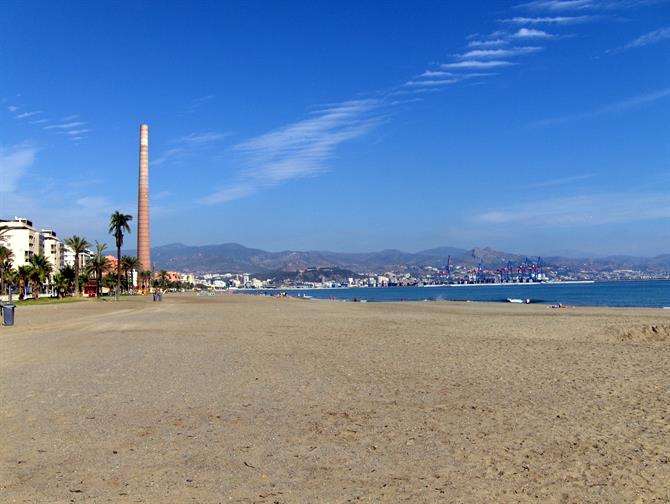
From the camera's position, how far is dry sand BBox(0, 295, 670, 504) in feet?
19.2

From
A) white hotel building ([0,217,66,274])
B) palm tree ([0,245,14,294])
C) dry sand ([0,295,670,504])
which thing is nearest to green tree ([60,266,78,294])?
palm tree ([0,245,14,294])

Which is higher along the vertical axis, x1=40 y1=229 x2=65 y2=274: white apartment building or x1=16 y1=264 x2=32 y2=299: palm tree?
x1=40 y1=229 x2=65 y2=274: white apartment building

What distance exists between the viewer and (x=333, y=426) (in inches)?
327

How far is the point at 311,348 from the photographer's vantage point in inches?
715

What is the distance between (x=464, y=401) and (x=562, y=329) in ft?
62.3

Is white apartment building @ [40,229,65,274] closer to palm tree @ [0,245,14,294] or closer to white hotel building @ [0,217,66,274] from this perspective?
white hotel building @ [0,217,66,274]

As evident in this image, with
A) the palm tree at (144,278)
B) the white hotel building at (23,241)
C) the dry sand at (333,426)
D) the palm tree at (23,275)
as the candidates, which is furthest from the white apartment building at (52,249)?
the dry sand at (333,426)

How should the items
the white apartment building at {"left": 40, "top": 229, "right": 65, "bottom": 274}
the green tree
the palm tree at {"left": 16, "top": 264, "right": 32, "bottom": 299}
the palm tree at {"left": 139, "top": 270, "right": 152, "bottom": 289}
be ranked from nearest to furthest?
the palm tree at {"left": 16, "top": 264, "right": 32, "bottom": 299}
the green tree
the palm tree at {"left": 139, "top": 270, "right": 152, "bottom": 289}
the white apartment building at {"left": 40, "top": 229, "right": 65, "bottom": 274}

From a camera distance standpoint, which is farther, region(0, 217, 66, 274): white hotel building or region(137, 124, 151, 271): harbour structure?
region(0, 217, 66, 274): white hotel building

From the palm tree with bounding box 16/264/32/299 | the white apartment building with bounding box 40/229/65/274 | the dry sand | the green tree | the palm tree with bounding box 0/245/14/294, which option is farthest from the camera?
the white apartment building with bounding box 40/229/65/274

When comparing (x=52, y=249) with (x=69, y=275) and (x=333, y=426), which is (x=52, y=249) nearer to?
(x=69, y=275)

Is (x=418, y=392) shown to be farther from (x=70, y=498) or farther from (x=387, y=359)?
(x=70, y=498)

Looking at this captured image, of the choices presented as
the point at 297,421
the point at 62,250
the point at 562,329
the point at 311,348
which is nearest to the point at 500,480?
the point at 297,421

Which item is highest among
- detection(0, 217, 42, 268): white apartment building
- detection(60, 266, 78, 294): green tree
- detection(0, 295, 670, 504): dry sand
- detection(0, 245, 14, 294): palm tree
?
detection(0, 217, 42, 268): white apartment building
